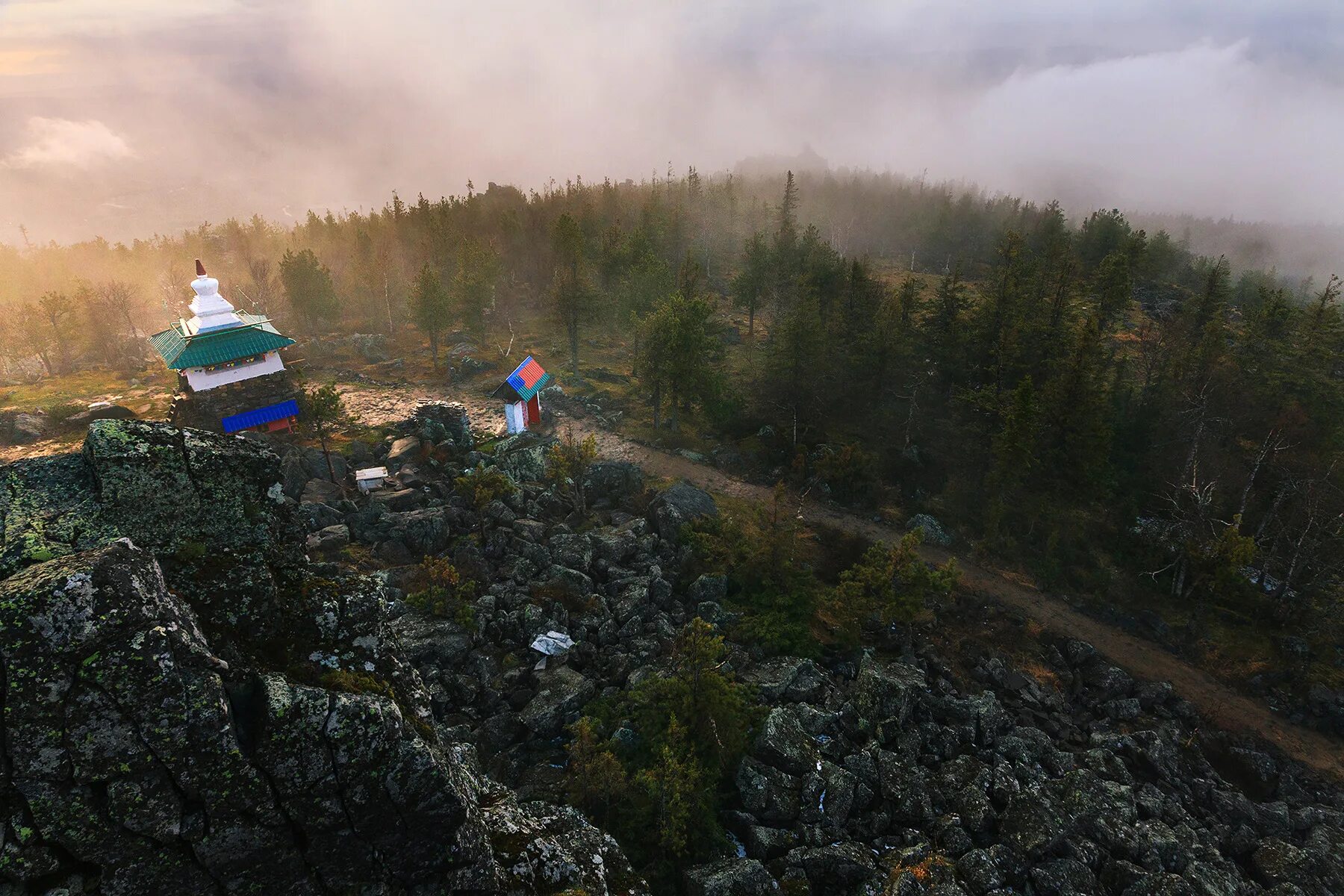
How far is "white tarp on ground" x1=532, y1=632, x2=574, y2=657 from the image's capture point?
73.7 feet

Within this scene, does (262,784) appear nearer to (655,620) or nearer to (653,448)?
(655,620)

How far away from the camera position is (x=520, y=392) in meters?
40.5

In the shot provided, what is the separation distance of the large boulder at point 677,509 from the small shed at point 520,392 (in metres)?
13.1

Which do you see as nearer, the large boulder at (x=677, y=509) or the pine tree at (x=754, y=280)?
the large boulder at (x=677, y=509)

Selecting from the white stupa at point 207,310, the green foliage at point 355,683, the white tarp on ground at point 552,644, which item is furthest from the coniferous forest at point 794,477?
the white stupa at point 207,310

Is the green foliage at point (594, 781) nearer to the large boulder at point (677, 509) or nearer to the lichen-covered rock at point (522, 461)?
the large boulder at point (677, 509)

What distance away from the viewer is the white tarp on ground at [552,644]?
22469mm

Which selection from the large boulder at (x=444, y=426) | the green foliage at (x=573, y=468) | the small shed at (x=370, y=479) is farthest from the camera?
the large boulder at (x=444, y=426)

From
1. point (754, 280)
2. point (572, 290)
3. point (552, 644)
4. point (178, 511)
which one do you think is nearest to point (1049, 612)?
point (552, 644)

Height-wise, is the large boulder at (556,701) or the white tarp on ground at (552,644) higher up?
the white tarp on ground at (552,644)

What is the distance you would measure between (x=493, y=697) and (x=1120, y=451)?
40.3m

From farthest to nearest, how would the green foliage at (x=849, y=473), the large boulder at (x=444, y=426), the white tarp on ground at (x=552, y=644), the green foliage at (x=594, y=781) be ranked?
the green foliage at (x=849, y=473) < the large boulder at (x=444, y=426) < the white tarp on ground at (x=552, y=644) < the green foliage at (x=594, y=781)

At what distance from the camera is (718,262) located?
97.2 m

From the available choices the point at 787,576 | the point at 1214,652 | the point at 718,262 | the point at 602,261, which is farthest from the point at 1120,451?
the point at 718,262
